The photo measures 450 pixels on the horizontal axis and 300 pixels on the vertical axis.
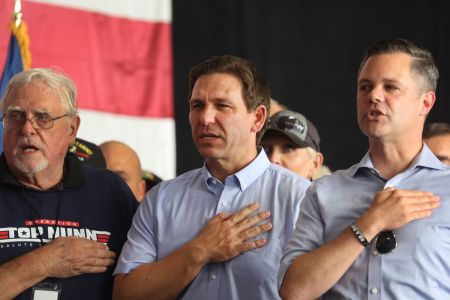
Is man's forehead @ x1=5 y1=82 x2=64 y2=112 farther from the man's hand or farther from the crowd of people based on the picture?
the man's hand

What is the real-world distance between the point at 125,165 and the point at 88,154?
29.4 inches

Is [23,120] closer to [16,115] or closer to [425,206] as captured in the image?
[16,115]

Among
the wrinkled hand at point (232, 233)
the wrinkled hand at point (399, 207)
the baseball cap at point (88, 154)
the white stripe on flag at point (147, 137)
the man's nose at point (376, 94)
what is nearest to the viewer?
the wrinkled hand at point (399, 207)

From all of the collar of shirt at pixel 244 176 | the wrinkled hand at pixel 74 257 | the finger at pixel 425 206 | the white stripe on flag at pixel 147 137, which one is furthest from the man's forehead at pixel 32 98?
the white stripe on flag at pixel 147 137

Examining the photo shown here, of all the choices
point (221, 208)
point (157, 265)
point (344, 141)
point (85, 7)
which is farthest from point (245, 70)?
point (344, 141)

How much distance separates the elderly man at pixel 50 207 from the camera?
3.15 m

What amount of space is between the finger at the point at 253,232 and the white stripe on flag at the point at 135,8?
310 cm

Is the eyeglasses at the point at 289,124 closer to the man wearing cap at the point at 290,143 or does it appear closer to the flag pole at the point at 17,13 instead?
the man wearing cap at the point at 290,143

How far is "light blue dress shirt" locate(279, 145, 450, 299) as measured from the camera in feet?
8.59

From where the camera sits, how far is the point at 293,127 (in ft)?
13.7

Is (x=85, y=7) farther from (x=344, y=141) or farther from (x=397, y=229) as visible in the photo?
(x=397, y=229)

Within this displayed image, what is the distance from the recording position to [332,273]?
2.63 m

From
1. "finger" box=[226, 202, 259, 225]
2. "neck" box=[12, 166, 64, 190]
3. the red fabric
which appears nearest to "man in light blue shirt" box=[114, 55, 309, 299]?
"finger" box=[226, 202, 259, 225]

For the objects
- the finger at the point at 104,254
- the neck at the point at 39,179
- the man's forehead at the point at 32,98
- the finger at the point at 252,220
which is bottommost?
the finger at the point at 104,254
